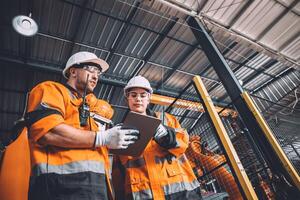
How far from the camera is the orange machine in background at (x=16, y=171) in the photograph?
115 centimetres

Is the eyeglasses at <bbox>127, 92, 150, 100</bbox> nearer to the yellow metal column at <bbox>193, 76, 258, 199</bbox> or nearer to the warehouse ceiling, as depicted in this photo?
the yellow metal column at <bbox>193, 76, 258, 199</bbox>

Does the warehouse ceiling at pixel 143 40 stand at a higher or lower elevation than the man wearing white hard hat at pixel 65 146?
higher

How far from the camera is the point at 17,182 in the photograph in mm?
1187

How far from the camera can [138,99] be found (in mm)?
2494

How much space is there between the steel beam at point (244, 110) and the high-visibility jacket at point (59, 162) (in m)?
2.34

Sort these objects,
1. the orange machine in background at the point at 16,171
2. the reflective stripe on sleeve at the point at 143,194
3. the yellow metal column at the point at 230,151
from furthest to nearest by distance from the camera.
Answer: the yellow metal column at the point at 230,151 → the reflective stripe on sleeve at the point at 143,194 → the orange machine in background at the point at 16,171

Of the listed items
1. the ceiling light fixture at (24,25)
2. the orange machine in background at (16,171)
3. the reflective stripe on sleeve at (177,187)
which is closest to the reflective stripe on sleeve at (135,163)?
the reflective stripe on sleeve at (177,187)

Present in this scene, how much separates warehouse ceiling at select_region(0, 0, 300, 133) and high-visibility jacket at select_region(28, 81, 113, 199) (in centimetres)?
355

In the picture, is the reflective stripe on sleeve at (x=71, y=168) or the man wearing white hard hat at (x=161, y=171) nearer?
the reflective stripe on sleeve at (x=71, y=168)

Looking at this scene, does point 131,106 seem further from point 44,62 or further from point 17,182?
point 44,62

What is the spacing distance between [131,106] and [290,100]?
29.1 feet

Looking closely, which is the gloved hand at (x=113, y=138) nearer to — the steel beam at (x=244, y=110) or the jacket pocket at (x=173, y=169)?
the jacket pocket at (x=173, y=169)

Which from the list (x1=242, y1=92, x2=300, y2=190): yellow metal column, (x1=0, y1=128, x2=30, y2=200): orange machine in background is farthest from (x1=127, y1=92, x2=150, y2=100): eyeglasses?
(x1=242, y1=92, x2=300, y2=190): yellow metal column

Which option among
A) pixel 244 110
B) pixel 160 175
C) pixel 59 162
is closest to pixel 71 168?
pixel 59 162
